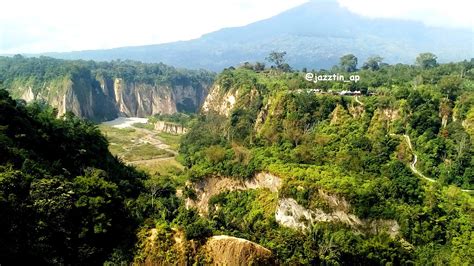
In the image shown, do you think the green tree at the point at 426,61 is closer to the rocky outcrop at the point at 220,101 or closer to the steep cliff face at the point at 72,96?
the rocky outcrop at the point at 220,101

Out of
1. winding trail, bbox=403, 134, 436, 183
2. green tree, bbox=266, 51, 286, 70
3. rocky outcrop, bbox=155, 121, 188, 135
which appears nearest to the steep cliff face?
rocky outcrop, bbox=155, 121, 188, 135

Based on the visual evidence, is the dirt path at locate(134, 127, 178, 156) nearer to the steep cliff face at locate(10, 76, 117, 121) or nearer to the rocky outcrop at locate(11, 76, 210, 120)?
the steep cliff face at locate(10, 76, 117, 121)

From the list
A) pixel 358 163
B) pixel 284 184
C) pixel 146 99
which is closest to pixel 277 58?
pixel 146 99

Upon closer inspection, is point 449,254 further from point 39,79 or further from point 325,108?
point 39,79

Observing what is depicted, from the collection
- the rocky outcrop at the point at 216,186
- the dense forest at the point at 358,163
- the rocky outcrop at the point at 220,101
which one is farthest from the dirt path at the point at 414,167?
the rocky outcrop at the point at 220,101

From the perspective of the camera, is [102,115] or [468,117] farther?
[102,115]

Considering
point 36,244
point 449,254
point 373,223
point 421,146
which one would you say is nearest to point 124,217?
point 36,244
